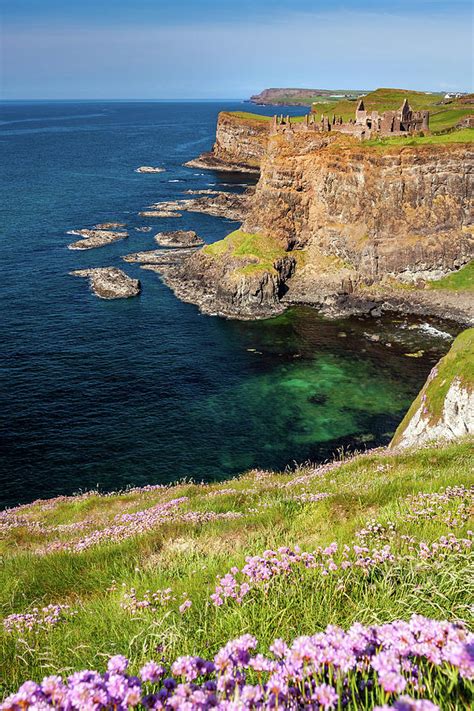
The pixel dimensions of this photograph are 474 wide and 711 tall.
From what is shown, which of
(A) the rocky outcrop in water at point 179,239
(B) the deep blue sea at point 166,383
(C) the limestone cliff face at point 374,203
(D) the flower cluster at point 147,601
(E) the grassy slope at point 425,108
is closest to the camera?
(D) the flower cluster at point 147,601

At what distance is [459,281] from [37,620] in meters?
78.4

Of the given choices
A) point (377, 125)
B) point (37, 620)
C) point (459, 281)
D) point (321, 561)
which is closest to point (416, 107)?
point (377, 125)

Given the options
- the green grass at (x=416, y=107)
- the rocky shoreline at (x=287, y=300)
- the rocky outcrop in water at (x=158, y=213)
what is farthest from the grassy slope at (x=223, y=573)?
the rocky outcrop in water at (x=158, y=213)

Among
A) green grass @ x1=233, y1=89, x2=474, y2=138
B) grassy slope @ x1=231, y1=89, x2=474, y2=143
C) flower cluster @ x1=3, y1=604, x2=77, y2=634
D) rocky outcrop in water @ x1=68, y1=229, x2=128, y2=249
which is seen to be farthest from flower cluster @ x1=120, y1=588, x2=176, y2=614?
green grass @ x1=233, y1=89, x2=474, y2=138

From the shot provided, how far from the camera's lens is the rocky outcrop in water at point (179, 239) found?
342 feet

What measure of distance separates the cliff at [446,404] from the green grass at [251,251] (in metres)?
45.8

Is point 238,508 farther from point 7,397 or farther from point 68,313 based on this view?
point 68,313

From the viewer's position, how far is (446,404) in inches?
1257

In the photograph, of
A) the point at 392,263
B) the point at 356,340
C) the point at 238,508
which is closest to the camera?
the point at 238,508

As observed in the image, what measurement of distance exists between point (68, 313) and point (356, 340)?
41790 mm

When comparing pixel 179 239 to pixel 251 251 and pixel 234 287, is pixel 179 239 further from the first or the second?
pixel 234 287

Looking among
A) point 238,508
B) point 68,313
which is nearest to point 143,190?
point 68,313

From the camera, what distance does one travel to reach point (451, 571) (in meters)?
5.47

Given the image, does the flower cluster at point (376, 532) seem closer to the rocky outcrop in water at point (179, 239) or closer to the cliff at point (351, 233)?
the cliff at point (351, 233)
